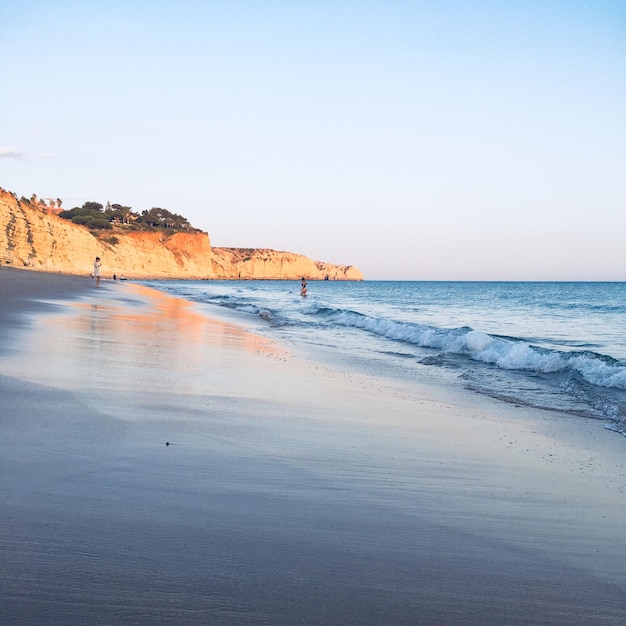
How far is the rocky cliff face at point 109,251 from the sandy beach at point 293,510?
173ft

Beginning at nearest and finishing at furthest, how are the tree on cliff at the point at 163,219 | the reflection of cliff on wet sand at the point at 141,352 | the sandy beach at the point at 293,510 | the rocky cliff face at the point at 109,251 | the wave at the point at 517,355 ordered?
the sandy beach at the point at 293,510, the reflection of cliff on wet sand at the point at 141,352, the wave at the point at 517,355, the rocky cliff face at the point at 109,251, the tree on cliff at the point at 163,219

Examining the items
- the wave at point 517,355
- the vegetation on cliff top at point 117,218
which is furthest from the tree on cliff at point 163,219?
the wave at point 517,355

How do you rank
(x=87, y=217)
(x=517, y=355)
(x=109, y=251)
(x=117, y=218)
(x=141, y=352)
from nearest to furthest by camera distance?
(x=141, y=352) < (x=517, y=355) < (x=109, y=251) < (x=87, y=217) < (x=117, y=218)

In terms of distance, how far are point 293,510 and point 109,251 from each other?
8786cm

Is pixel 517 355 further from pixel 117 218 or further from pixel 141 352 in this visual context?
pixel 117 218

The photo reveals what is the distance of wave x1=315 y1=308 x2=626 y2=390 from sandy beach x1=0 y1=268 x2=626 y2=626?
146 inches

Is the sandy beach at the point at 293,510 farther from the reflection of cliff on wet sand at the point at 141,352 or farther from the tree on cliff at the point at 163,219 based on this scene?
the tree on cliff at the point at 163,219

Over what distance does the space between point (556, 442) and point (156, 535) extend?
374cm

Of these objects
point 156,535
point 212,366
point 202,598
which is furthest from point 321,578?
point 212,366

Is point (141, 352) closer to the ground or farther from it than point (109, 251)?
closer to the ground

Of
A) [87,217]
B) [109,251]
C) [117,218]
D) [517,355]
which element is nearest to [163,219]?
[117,218]

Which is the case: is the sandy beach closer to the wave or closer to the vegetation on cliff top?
the wave

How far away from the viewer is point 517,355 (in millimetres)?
11391

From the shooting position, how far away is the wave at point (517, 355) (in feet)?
31.5
